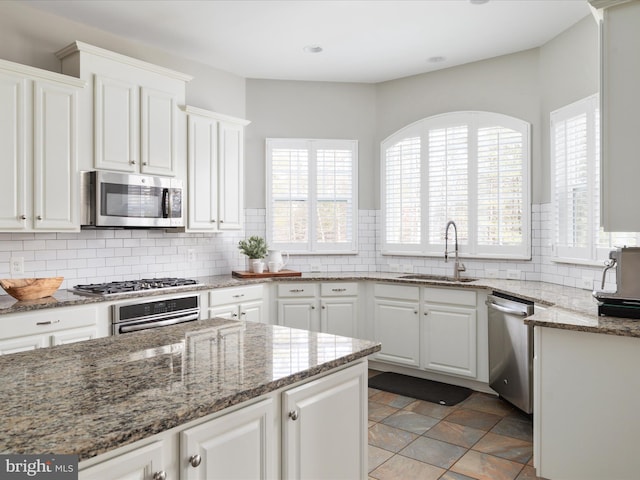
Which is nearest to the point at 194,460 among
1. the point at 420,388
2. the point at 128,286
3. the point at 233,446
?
the point at 233,446

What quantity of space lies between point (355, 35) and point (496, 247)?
2283 millimetres

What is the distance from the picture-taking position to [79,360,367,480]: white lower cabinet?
119cm

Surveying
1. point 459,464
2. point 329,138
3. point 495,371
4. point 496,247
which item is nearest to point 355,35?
point 329,138

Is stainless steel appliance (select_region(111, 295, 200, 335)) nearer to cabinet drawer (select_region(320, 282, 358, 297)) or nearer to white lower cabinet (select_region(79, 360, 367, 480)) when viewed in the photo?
cabinet drawer (select_region(320, 282, 358, 297))

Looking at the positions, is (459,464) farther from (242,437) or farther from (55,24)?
(55,24)

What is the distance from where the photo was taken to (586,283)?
366cm

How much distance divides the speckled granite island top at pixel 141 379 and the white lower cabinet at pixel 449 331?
2.40 meters

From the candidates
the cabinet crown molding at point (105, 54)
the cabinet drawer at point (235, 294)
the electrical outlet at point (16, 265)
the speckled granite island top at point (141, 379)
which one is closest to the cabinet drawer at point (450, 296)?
the cabinet drawer at point (235, 294)

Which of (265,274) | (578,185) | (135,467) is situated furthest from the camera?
(265,274)

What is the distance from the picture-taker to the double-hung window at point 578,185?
352 centimetres

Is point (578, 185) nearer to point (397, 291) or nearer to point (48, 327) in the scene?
point (397, 291)

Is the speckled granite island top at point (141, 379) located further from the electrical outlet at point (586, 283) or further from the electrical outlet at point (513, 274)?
the electrical outlet at point (513, 274)

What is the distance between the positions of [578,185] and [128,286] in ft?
11.5

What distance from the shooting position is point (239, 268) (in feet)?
17.0
